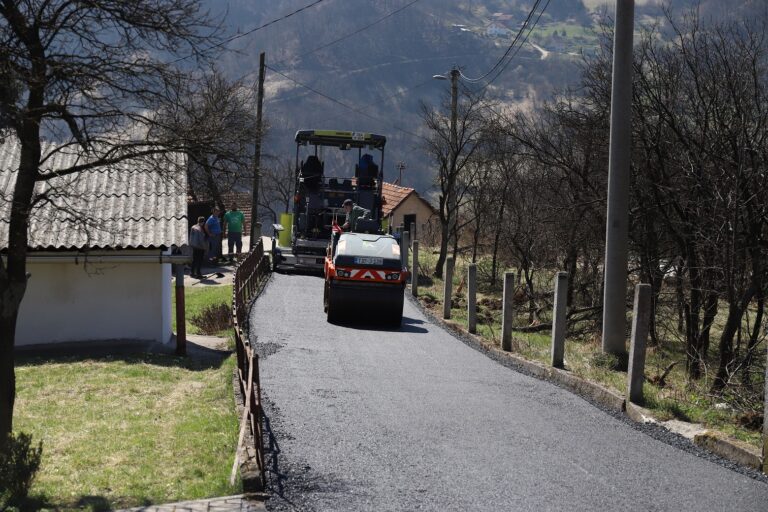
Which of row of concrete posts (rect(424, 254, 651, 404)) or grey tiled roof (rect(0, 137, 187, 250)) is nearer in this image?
row of concrete posts (rect(424, 254, 651, 404))

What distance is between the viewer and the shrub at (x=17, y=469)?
8703 millimetres

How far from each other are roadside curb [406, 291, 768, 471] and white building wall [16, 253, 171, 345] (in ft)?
19.5

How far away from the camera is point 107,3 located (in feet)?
32.4

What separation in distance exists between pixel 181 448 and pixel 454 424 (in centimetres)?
273

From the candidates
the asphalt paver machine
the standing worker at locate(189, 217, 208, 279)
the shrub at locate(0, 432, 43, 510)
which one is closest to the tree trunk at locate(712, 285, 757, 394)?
the shrub at locate(0, 432, 43, 510)

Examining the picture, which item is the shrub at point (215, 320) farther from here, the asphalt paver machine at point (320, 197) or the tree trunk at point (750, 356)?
the tree trunk at point (750, 356)

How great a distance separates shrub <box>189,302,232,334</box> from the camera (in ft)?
72.7

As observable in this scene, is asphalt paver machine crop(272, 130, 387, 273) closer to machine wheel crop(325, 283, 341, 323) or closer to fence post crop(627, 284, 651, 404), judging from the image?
machine wheel crop(325, 283, 341, 323)

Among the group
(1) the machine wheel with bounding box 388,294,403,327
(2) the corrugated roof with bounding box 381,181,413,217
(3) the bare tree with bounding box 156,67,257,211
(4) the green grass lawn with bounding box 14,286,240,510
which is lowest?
(4) the green grass lawn with bounding box 14,286,240,510

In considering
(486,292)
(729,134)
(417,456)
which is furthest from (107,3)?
(486,292)

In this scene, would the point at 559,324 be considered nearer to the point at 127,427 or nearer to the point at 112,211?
the point at 127,427

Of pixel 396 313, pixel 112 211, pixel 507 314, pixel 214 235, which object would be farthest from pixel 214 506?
pixel 214 235

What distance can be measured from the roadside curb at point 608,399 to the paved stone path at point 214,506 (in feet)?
13.7

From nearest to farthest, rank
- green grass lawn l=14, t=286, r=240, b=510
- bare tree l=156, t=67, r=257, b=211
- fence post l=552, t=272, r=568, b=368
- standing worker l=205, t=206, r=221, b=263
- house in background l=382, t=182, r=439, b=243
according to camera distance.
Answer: green grass lawn l=14, t=286, r=240, b=510 → bare tree l=156, t=67, r=257, b=211 → fence post l=552, t=272, r=568, b=368 → standing worker l=205, t=206, r=221, b=263 → house in background l=382, t=182, r=439, b=243
